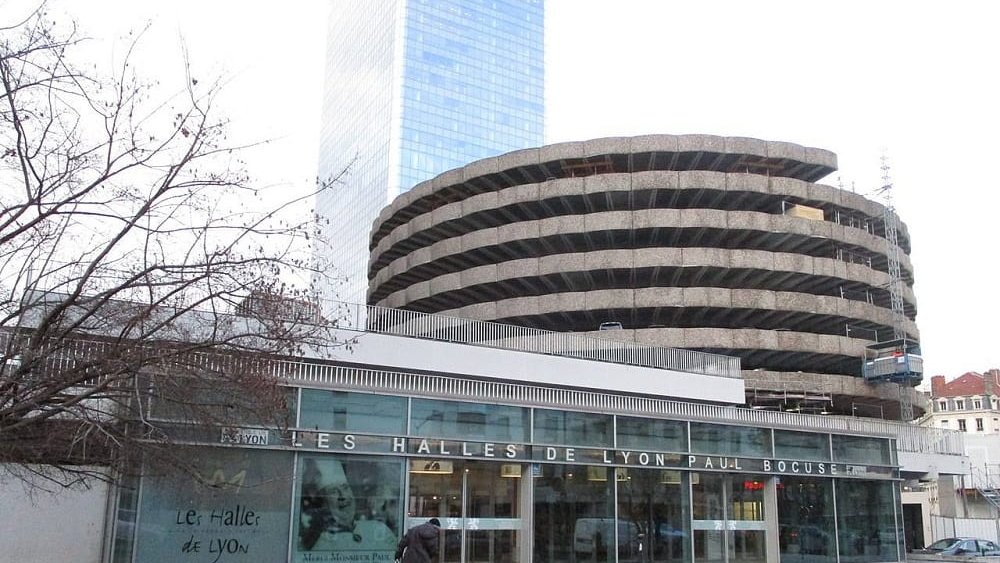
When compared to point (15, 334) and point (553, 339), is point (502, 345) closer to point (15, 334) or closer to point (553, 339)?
point (553, 339)

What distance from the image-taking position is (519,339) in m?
32.2

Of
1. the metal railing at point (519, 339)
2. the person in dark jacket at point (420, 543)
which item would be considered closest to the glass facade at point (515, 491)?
the person in dark jacket at point (420, 543)

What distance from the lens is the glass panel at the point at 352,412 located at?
19.5 metres

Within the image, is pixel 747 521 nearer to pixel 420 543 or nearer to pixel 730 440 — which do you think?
pixel 730 440

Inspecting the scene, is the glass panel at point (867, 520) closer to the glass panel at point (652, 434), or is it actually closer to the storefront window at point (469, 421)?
the glass panel at point (652, 434)

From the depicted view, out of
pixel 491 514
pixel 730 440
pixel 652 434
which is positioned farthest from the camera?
pixel 730 440

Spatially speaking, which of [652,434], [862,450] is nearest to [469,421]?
[652,434]

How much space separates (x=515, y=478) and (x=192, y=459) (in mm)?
8848

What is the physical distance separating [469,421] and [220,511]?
6.23 meters

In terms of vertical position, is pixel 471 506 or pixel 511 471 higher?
pixel 511 471

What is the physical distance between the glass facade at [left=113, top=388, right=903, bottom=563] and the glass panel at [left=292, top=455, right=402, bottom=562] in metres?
0.03

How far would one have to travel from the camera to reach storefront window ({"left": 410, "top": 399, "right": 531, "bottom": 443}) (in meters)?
21.0

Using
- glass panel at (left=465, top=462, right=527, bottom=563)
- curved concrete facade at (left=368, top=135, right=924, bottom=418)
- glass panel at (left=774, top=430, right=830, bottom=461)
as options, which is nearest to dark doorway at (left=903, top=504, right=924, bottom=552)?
curved concrete facade at (left=368, top=135, right=924, bottom=418)

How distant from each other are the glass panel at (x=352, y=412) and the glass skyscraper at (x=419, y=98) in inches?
4474
